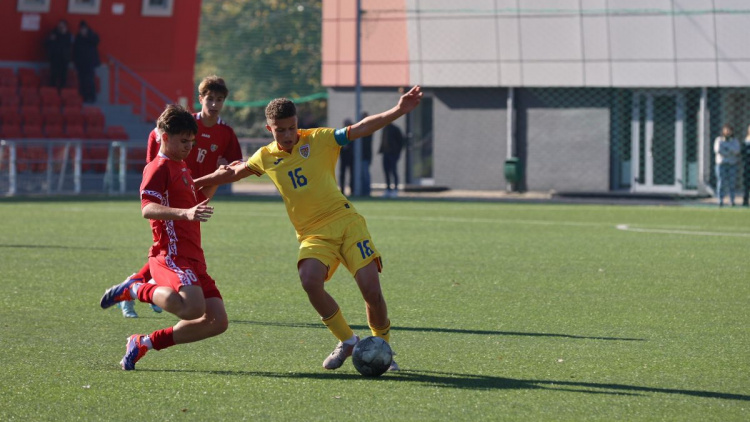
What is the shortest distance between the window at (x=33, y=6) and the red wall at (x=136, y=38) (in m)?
0.13

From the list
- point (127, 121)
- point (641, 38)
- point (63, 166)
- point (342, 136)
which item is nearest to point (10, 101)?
point (63, 166)

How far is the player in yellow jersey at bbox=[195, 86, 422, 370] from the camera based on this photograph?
6.87 metres

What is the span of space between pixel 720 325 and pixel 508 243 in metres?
6.71

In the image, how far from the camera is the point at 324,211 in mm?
7051

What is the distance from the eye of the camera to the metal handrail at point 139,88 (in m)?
31.4

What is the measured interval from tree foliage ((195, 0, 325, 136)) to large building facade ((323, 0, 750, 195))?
745 inches

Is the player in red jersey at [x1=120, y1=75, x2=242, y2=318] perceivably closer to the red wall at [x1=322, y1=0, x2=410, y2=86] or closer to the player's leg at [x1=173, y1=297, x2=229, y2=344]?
the player's leg at [x1=173, y1=297, x2=229, y2=344]

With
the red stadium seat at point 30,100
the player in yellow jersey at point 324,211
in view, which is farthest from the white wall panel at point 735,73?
the player in yellow jersey at point 324,211

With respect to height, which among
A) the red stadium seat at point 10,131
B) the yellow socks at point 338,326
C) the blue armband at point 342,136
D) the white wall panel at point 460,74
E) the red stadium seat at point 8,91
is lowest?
the yellow socks at point 338,326

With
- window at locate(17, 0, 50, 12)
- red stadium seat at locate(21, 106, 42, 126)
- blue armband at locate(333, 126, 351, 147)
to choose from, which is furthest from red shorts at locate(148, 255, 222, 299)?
window at locate(17, 0, 50, 12)

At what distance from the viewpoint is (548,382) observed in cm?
646

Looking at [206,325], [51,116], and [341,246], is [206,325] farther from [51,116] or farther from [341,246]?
[51,116]

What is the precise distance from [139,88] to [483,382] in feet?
91.8

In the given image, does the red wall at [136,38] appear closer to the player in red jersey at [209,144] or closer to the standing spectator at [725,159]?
the standing spectator at [725,159]
